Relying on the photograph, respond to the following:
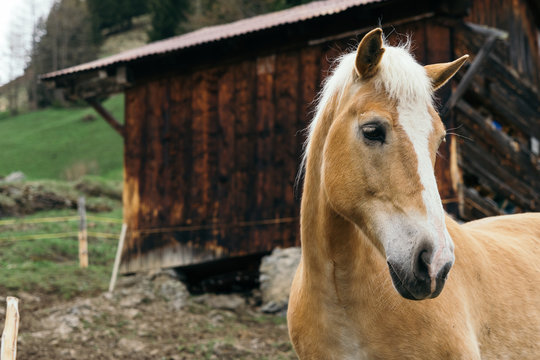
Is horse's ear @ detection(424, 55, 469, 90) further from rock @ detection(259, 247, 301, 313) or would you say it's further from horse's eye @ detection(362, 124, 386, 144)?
rock @ detection(259, 247, 301, 313)

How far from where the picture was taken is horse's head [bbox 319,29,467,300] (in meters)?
2.21

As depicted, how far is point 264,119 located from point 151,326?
3806 mm

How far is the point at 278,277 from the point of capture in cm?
912

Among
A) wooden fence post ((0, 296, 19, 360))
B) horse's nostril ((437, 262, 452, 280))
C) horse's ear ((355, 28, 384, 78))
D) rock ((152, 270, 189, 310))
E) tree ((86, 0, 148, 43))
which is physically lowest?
rock ((152, 270, 189, 310))

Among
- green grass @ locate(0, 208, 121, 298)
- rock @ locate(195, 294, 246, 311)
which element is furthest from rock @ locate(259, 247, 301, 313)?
green grass @ locate(0, 208, 121, 298)

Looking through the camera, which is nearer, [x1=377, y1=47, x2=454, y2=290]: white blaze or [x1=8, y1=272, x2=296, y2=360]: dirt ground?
[x1=377, y1=47, x2=454, y2=290]: white blaze

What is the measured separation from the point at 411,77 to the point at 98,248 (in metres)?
12.8

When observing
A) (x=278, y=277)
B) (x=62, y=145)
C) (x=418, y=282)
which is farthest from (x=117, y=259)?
(x=62, y=145)

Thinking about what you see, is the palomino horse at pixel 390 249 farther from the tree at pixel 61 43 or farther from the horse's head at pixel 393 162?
the tree at pixel 61 43

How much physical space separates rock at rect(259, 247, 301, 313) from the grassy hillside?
20952 millimetres

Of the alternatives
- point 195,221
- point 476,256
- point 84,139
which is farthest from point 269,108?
point 84,139

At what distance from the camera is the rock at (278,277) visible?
900cm

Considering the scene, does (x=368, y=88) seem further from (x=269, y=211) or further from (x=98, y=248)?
(x=98, y=248)

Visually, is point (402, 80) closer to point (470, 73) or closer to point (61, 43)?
point (470, 73)
